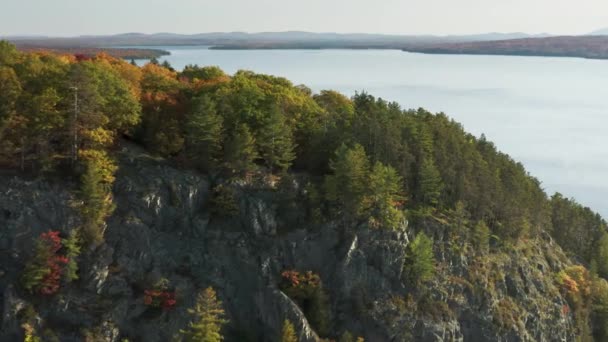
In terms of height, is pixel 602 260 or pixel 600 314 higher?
pixel 600 314

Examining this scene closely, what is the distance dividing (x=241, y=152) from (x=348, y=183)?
9780 mm

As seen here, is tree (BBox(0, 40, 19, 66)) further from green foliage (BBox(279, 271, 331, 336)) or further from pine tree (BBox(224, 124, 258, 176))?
green foliage (BBox(279, 271, 331, 336))

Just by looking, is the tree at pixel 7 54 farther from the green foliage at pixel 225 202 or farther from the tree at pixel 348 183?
the tree at pixel 348 183

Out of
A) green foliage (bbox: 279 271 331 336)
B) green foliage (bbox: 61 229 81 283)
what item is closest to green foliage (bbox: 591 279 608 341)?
green foliage (bbox: 279 271 331 336)

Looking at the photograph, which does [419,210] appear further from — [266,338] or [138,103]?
[138,103]

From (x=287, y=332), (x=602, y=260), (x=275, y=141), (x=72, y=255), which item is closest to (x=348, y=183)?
(x=275, y=141)

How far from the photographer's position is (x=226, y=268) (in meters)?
46.6

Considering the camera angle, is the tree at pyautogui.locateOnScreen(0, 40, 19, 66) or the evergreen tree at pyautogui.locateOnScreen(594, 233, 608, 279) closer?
the tree at pyautogui.locateOnScreen(0, 40, 19, 66)

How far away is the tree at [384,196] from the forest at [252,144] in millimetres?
104

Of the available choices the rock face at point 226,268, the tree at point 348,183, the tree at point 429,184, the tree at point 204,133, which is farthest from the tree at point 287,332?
the tree at point 429,184

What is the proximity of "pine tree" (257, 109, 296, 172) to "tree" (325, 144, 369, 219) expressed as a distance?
4.90m

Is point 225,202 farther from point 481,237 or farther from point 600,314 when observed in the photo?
point 600,314

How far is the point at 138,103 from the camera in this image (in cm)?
5175

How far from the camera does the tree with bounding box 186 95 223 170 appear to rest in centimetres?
4922
